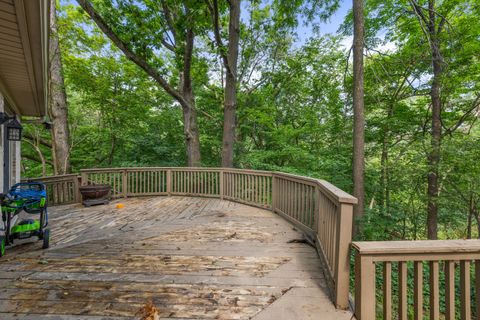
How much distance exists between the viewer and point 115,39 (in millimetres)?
5777

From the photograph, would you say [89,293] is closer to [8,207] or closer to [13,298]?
[13,298]

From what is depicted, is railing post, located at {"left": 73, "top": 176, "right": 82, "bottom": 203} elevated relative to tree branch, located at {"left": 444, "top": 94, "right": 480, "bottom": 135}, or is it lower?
lower

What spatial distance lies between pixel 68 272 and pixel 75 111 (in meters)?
10.5

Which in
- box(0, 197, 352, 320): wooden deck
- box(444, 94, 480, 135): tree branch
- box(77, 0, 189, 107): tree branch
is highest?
box(77, 0, 189, 107): tree branch

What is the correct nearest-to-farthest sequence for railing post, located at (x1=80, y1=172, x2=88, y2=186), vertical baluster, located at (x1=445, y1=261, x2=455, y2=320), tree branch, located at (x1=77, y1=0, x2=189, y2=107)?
1. vertical baluster, located at (x1=445, y1=261, x2=455, y2=320)
2. tree branch, located at (x1=77, y1=0, x2=189, y2=107)
3. railing post, located at (x1=80, y1=172, x2=88, y2=186)

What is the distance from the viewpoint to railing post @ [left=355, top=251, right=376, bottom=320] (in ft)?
5.01

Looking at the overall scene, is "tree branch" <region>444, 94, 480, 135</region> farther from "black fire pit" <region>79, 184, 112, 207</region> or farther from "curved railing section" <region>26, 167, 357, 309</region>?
"black fire pit" <region>79, 184, 112, 207</region>

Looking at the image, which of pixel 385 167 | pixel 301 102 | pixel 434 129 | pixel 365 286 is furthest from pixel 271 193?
pixel 301 102

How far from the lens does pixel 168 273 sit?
7.48 feet

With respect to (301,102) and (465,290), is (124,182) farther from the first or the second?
(301,102)

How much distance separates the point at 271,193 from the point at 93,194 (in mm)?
4344

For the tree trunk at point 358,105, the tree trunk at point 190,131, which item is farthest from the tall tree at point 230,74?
the tree trunk at point 358,105

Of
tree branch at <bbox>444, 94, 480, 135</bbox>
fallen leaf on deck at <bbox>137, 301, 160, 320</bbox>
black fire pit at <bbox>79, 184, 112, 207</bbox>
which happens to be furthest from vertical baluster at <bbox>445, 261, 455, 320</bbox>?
tree branch at <bbox>444, 94, 480, 135</bbox>

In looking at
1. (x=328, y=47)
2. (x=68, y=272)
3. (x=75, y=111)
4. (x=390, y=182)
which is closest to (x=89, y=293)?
(x=68, y=272)
